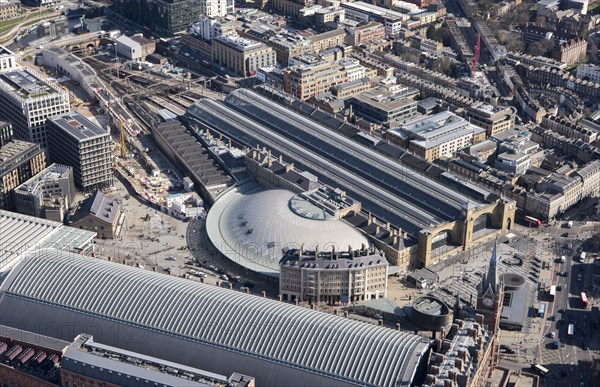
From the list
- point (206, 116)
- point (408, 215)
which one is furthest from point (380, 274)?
point (206, 116)

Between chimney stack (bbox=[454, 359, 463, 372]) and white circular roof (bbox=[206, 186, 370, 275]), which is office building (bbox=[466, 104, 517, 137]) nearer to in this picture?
white circular roof (bbox=[206, 186, 370, 275])

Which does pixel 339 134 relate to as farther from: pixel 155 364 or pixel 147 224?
pixel 155 364

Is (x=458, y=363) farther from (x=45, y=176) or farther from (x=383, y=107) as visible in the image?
(x=383, y=107)

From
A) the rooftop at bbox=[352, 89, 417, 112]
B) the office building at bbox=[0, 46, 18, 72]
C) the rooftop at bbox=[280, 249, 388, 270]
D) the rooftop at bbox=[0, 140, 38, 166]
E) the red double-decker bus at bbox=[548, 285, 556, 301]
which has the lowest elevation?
the red double-decker bus at bbox=[548, 285, 556, 301]

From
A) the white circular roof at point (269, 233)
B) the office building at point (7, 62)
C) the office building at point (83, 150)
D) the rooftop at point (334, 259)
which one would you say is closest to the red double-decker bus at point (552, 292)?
the rooftop at point (334, 259)

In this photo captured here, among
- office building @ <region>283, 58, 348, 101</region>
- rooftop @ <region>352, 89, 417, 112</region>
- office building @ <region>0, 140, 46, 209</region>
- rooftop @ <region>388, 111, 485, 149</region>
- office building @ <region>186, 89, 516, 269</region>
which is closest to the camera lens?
office building @ <region>186, 89, 516, 269</region>

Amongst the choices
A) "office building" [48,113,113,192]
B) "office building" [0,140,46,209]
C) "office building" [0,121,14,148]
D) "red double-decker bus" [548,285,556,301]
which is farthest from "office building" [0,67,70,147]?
"red double-decker bus" [548,285,556,301]
